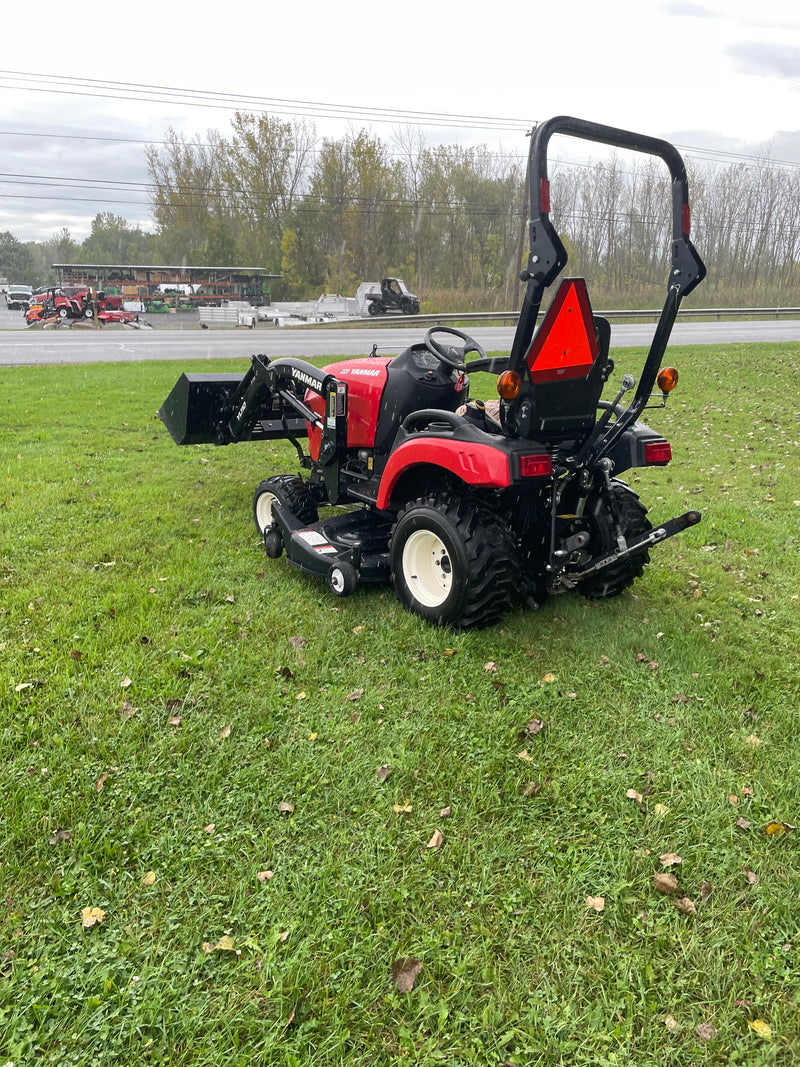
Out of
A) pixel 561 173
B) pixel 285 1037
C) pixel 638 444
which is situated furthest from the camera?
pixel 638 444

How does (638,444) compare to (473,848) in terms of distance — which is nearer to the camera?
(473,848)

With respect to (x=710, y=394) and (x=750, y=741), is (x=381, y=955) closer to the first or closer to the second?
(x=750, y=741)

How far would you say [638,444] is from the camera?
4.25 m

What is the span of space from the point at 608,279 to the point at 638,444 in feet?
21.8

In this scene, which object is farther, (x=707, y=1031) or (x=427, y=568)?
(x=427, y=568)

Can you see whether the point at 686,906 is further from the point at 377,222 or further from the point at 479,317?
the point at 377,222

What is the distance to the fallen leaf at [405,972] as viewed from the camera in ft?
7.23

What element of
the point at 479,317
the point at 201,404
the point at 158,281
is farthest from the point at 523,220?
the point at 158,281

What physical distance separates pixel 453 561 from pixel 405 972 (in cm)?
212

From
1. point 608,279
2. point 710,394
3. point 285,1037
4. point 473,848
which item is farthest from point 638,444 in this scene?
point 710,394

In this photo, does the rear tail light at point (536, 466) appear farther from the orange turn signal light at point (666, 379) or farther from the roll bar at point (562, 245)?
the orange turn signal light at point (666, 379)

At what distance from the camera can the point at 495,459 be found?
3.70 meters

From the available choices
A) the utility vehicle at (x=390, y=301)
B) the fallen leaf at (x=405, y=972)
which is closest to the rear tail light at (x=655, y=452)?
the fallen leaf at (x=405, y=972)

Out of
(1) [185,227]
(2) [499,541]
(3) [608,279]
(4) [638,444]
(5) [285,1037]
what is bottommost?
(5) [285,1037]
